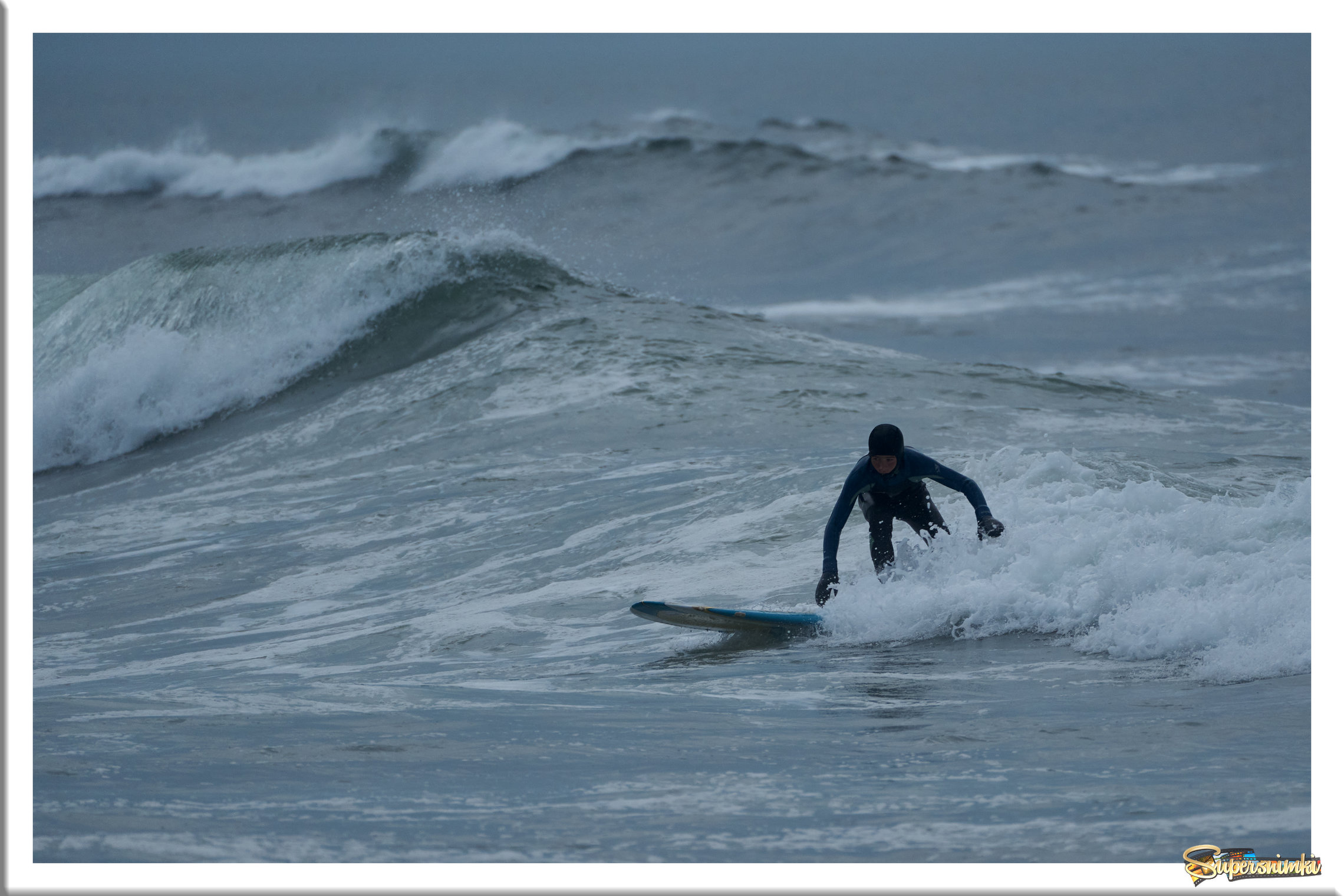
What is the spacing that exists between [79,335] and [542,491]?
8.34 meters

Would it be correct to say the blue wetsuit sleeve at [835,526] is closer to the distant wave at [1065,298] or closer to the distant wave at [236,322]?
the distant wave at [236,322]

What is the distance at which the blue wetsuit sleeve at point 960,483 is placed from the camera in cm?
595

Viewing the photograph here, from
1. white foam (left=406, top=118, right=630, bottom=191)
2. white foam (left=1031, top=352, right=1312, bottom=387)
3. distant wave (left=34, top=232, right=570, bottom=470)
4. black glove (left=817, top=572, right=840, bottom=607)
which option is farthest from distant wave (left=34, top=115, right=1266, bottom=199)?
black glove (left=817, top=572, right=840, bottom=607)

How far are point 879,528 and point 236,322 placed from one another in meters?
10.5

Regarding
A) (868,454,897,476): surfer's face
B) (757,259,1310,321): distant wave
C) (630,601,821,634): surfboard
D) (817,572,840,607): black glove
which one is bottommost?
(630,601,821,634): surfboard

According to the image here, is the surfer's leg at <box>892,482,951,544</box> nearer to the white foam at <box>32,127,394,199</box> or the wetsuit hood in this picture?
the wetsuit hood

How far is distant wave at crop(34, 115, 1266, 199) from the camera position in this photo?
17.9 metres

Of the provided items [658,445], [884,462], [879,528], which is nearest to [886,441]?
[884,462]

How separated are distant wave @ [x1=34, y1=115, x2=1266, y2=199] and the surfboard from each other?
1156 cm

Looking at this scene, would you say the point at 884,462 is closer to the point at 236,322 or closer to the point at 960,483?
the point at 960,483

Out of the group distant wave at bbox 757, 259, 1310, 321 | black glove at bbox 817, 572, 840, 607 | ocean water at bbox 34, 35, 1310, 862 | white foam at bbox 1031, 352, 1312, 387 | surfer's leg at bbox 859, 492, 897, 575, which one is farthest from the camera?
distant wave at bbox 757, 259, 1310, 321

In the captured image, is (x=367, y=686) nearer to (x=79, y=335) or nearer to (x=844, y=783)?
(x=844, y=783)

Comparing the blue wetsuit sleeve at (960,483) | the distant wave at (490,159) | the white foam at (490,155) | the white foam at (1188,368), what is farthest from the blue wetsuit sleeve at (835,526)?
the white foam at (490,155)

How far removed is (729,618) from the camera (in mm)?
6078
